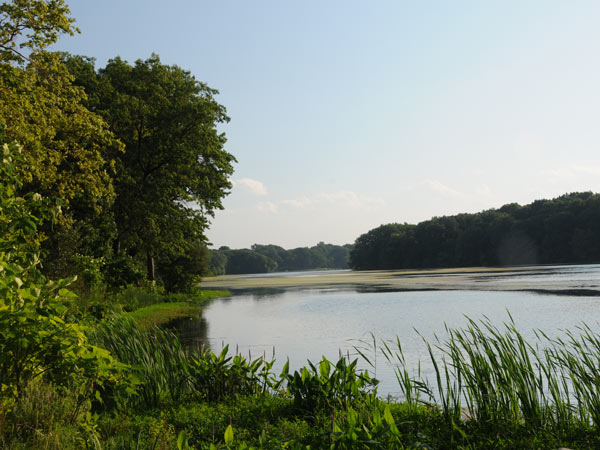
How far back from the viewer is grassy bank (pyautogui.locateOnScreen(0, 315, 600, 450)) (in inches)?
173

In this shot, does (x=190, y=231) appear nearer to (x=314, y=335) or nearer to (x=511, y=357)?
(x=314, y=335)

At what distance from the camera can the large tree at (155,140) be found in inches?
1048

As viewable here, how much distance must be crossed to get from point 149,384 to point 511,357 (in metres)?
4.27

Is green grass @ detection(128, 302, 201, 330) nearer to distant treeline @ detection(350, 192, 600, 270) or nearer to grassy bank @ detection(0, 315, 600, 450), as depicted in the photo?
grassy bank @ detection(0, 315, 600, 450)

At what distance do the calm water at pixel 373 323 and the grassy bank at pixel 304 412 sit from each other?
282 centimetres

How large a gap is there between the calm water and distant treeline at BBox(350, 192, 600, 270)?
84.4 metres

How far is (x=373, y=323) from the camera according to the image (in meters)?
18.0

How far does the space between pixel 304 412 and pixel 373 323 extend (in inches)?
483

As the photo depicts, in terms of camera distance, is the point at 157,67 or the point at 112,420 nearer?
the point at 112,420

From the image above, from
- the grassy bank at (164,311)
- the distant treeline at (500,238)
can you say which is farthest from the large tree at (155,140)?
the distant treeline at (500,238)

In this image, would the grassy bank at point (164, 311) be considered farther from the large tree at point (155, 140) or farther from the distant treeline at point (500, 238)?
the distant treeline at point (500, 238)

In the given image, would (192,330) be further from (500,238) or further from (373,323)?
(500,238)

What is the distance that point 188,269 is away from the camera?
37.4 m

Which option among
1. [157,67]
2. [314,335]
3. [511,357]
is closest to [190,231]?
[157,67]
